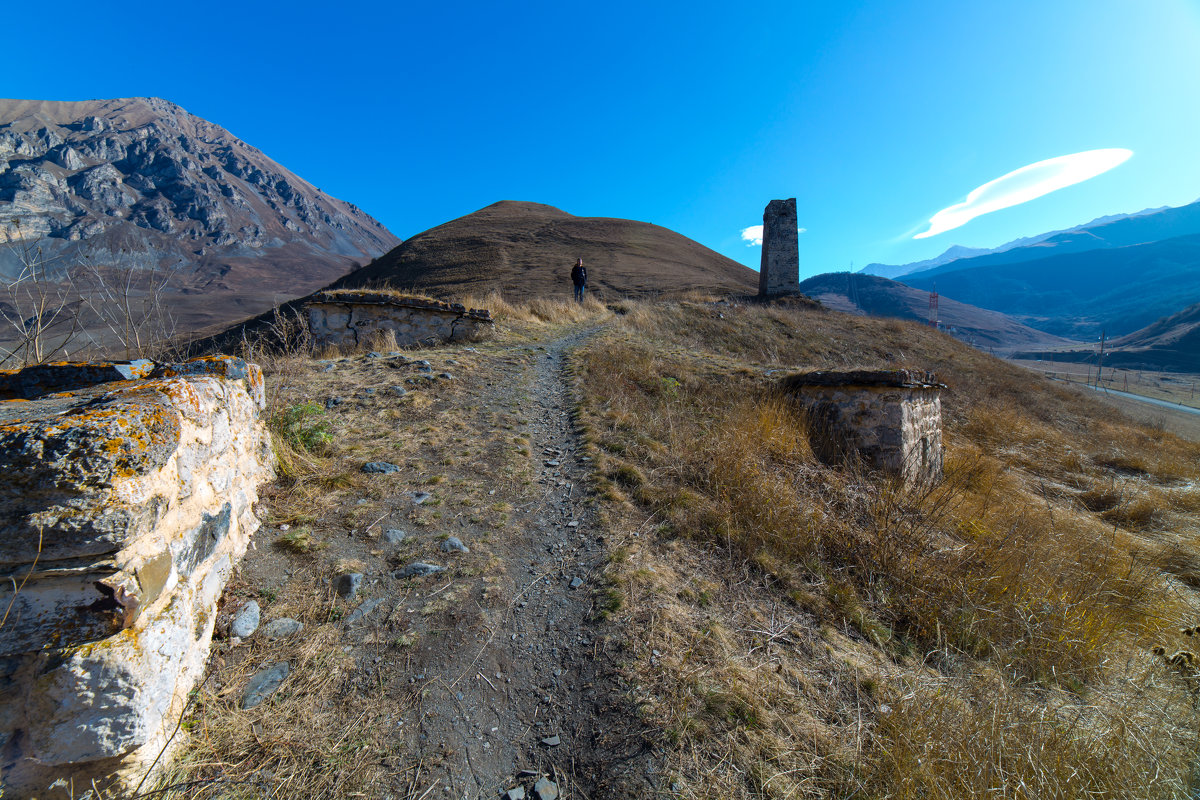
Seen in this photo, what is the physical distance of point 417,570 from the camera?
2.72m

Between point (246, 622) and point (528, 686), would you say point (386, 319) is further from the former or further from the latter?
point (528, 686)

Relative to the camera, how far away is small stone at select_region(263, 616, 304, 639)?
7.01 ft

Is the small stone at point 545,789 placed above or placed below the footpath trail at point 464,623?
below

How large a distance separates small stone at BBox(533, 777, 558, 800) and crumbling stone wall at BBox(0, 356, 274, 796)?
1.33m

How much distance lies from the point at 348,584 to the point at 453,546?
26.0 inches

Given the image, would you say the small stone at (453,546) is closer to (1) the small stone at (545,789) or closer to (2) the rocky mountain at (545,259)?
(1) the small stone at (545,789)

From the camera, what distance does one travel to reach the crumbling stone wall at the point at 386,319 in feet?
27.2

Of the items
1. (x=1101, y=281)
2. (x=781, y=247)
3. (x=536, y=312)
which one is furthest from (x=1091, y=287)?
(x=536, y=312)

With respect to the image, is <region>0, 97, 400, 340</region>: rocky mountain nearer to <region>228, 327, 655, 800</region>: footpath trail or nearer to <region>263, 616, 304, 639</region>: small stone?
<region>228, 327, 655, 800</region>: footpath trail

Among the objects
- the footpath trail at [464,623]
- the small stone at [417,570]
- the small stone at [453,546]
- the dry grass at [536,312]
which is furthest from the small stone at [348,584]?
the dry grass at [536,312]

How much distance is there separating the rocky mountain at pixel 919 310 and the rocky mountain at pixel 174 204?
3715 inches

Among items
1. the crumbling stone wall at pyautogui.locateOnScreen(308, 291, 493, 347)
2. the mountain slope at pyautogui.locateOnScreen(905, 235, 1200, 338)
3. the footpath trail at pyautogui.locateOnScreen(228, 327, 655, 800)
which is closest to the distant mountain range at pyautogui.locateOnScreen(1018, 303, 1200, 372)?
the mountain slope at pyautogui.locateOnScreen(905, 235, 1200, 338)

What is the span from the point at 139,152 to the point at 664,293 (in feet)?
507

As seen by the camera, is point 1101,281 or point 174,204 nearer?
point 174,204
